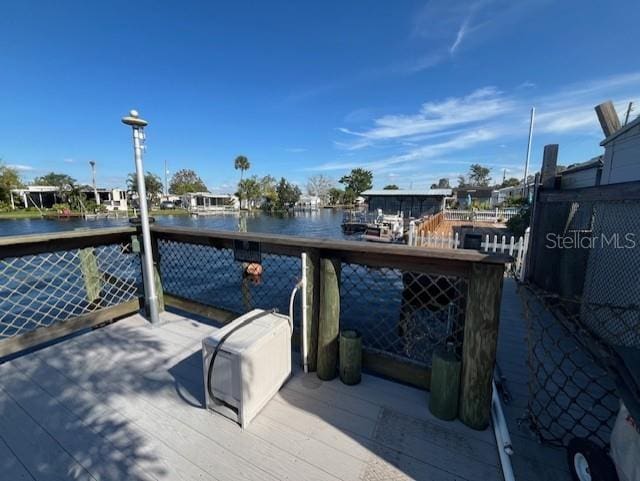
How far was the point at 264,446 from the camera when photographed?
1386mm

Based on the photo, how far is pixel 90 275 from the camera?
9.16ft

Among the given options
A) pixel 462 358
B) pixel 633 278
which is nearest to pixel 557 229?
pixel 633 278

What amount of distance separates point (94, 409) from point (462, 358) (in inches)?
82.8

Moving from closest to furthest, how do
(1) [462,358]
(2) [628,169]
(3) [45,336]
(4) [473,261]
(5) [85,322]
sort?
1. (4) [473,261]
2. (1) [462,358]
3. (3) [45,336]
4. (5) [85,322]
5. (2) [628,169]

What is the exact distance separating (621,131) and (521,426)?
3.02 meters

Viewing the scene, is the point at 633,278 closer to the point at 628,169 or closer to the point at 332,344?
the point at 628,169

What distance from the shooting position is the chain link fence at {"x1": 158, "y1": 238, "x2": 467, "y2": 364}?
208cm

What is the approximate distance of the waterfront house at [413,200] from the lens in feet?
61.8

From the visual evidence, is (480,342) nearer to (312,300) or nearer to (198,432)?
(312,300)

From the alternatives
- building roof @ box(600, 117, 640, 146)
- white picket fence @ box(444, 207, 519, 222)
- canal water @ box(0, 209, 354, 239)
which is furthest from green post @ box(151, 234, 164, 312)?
white picket fence @ box(444, 207, 519, 222)

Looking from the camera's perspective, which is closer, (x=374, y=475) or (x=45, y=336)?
(x=374, y=475)

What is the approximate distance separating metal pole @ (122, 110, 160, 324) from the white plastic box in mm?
1413

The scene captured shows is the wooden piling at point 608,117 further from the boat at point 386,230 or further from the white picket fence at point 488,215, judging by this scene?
the white picket fence at point 488,215

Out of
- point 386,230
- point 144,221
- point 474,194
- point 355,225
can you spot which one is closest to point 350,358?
point 144,221
